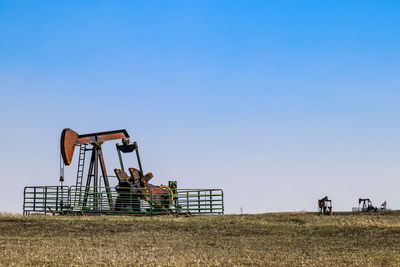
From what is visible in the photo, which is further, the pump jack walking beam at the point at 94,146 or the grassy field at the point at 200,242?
the pump jack walking beam at the point at 94,146

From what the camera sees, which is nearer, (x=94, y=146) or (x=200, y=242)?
(x=200, y=242)

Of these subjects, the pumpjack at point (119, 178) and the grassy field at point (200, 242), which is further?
the pumpjack at point (119, 178)

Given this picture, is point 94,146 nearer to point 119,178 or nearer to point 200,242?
point 119,178

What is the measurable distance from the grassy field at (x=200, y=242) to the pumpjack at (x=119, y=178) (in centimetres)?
483

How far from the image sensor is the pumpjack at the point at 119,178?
24422mm

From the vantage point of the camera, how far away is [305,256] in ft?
37.2

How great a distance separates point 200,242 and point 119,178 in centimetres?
1207

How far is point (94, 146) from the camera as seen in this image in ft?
84.4

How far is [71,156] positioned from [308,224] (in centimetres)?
1179

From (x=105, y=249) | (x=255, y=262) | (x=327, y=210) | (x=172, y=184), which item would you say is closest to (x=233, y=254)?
(x=255, y=262)

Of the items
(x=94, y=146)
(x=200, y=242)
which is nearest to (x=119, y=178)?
(x=94, y=146)

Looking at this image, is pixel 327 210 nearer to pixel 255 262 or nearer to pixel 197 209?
pixel 197 209

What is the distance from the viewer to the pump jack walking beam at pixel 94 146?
2434 centimetres

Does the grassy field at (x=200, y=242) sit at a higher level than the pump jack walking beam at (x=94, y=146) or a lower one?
lower
